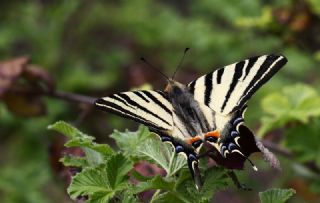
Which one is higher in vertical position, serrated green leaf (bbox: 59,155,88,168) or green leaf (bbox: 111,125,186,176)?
green leaf (bbox: 111,125,186,176)

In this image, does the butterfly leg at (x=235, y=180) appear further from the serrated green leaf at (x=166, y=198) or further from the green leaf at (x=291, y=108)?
the green leaf at (x=291, y=108)

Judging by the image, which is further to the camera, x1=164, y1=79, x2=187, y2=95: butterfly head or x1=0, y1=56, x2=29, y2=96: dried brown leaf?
x1=0, y1=56, x2=29, y2=96: dried brown leaf

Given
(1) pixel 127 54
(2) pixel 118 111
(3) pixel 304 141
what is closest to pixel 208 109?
(2) pixel 118 111

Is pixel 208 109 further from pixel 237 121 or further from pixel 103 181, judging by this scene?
pixel 103 181

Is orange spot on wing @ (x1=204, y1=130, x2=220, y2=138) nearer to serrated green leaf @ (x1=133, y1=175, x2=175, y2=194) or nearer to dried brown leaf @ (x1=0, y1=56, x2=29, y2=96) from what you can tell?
serrated green leaf @ (x1=133, y1=175, x2=175, y2=194)

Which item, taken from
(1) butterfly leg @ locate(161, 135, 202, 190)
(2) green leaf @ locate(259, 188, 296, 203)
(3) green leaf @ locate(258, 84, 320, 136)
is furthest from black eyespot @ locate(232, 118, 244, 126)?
(3) green leaf @ locate(258, 84, 320, 136)

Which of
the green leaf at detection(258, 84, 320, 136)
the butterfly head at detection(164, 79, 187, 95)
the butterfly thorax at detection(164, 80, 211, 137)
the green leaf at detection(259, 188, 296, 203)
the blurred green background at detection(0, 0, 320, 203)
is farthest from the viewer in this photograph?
the blurred green background at detection(0, 0, 320, 203)
